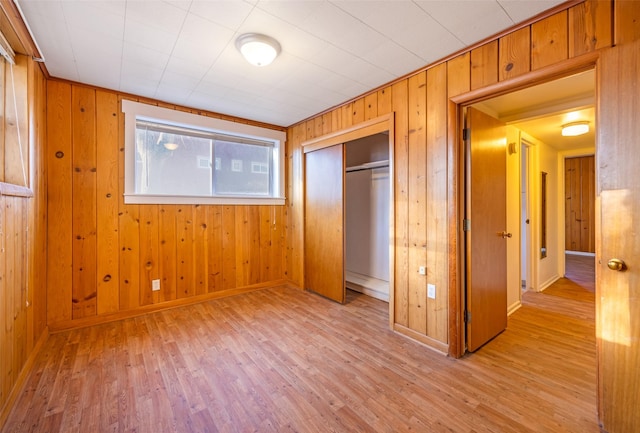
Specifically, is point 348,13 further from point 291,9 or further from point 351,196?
point 351,196

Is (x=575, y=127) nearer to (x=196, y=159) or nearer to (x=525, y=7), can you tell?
(x=525, y=7)

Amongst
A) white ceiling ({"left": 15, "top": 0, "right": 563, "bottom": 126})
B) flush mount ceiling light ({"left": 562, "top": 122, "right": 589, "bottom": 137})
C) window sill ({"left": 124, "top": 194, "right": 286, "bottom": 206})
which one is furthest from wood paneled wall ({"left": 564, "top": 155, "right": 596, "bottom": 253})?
window sill ({"left": 124, "top": 194, "right": 286, "bottom": 206})

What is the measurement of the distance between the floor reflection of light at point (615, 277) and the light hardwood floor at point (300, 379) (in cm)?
57

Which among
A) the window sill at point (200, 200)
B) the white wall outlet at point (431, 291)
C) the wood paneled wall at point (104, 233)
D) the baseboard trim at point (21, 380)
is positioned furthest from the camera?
the window sill at point (200, 200)

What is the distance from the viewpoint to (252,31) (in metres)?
1.91

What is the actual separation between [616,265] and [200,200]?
12.4 ft

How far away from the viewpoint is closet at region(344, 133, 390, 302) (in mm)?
3906

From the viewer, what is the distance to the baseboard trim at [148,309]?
2.71m

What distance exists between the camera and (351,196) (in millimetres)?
4457

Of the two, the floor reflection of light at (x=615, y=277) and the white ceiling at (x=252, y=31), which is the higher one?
the white ceiling at (x=252, y=31)

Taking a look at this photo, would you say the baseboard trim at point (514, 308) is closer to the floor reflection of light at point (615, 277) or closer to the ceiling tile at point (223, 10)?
the floor reflection of light at point (615, 277)

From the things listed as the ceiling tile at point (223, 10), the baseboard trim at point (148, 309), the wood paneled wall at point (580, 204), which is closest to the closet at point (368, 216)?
the baseboard trim at point (148, 309)

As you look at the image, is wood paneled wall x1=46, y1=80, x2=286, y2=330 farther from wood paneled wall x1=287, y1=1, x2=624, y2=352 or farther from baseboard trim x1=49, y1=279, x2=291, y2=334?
wood paneled wall x1=287, y1=1, x2=624, y2=352

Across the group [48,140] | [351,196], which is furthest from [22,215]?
[351,196]
